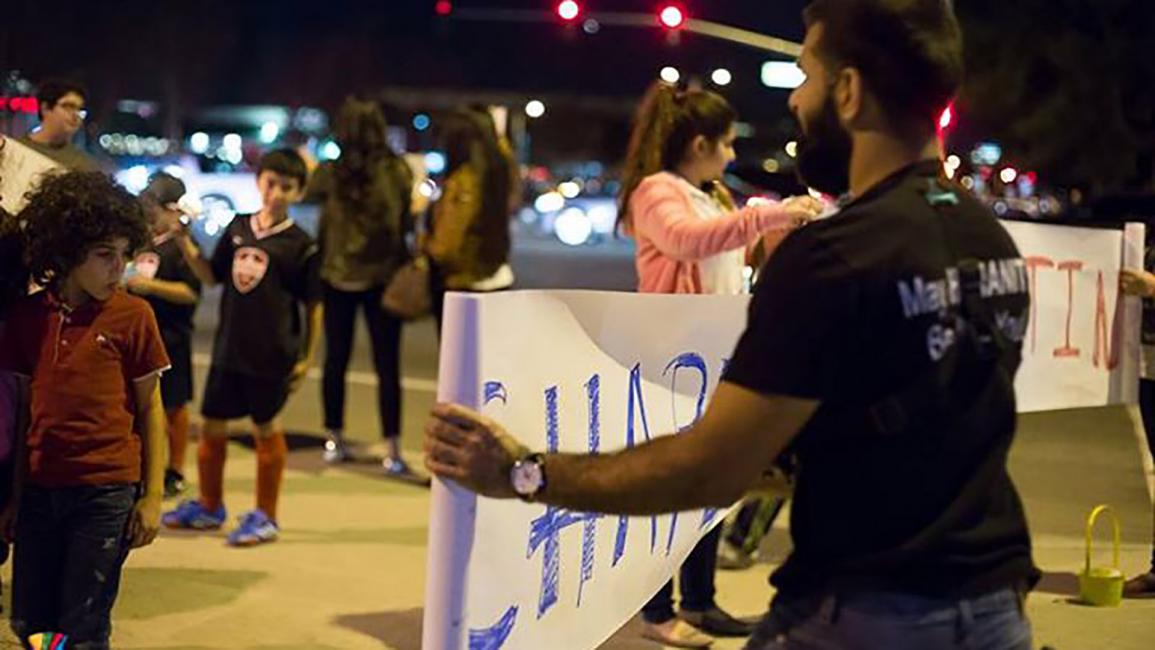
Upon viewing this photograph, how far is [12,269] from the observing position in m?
5.07

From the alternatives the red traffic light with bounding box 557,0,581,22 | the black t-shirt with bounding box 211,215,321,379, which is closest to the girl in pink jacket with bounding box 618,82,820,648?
the black t-shirt with bounding box 211,215,321,379

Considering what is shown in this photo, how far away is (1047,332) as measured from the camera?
6.54 meters

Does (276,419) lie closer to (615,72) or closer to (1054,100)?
(1054,100)

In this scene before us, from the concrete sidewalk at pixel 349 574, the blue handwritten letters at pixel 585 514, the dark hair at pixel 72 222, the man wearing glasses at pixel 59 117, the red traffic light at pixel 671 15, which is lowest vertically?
the concrete sidewalk at pixel 349 574

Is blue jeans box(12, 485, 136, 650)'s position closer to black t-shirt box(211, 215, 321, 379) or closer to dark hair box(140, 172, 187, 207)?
dark hair box(140, 172, 187, 207)

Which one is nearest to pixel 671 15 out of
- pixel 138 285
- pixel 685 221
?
pixel 138 285

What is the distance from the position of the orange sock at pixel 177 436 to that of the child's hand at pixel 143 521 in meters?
3.77

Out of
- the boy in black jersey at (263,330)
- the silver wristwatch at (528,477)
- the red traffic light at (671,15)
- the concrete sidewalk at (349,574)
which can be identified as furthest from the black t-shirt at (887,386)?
the red traffic light at (671,15)

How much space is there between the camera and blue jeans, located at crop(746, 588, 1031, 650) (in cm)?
271

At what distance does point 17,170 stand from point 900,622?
387 cm

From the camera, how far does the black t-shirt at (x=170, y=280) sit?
26.6 feet

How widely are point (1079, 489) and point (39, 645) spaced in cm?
644

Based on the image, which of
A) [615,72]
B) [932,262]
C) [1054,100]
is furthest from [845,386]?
[615,72]

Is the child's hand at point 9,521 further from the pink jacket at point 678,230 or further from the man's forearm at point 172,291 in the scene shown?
the man's forearm at point 172,291
